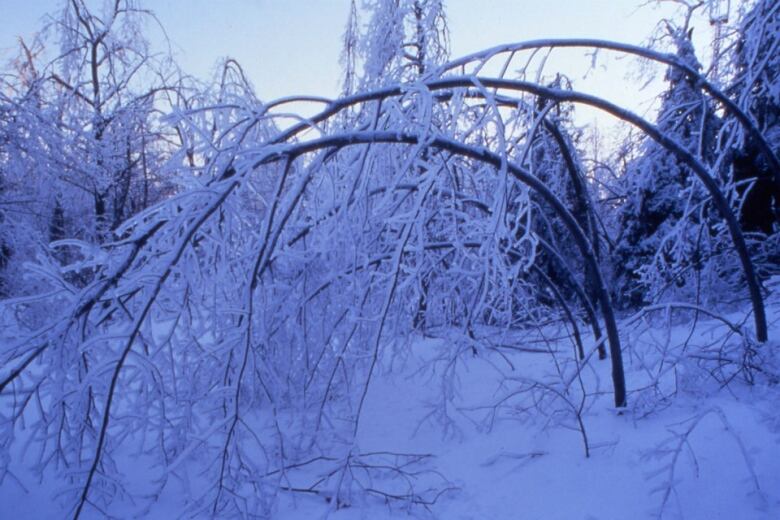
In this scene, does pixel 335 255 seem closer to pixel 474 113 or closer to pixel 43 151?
pixel 474 113

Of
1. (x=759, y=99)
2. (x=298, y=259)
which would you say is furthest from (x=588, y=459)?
(x=759, y=99)

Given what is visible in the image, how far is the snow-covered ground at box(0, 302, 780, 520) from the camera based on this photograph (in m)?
3.20

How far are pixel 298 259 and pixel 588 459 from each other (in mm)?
2691

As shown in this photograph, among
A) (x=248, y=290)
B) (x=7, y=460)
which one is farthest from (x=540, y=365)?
(x=7, y=460)

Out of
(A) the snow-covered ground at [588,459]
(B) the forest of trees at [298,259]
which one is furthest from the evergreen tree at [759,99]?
(A) the snow-covered ground at [588,459]

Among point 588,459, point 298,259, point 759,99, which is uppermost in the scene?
point 759,99

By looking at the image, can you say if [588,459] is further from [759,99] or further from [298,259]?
[759,99]

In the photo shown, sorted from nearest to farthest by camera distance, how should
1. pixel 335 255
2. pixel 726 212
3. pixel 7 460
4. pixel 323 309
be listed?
pixel 7 460
pixel 335 255
pixel 726 212
pixel 323 309

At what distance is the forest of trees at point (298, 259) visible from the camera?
279 cm

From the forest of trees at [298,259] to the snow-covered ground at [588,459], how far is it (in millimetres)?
204

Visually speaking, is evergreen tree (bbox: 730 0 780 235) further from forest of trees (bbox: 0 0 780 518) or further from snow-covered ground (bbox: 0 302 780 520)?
snow-covered ground (bbox: 0 302 780 520)

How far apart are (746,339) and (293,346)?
3.78 metres

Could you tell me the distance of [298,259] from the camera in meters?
3.68

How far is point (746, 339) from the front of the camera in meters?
3.95
